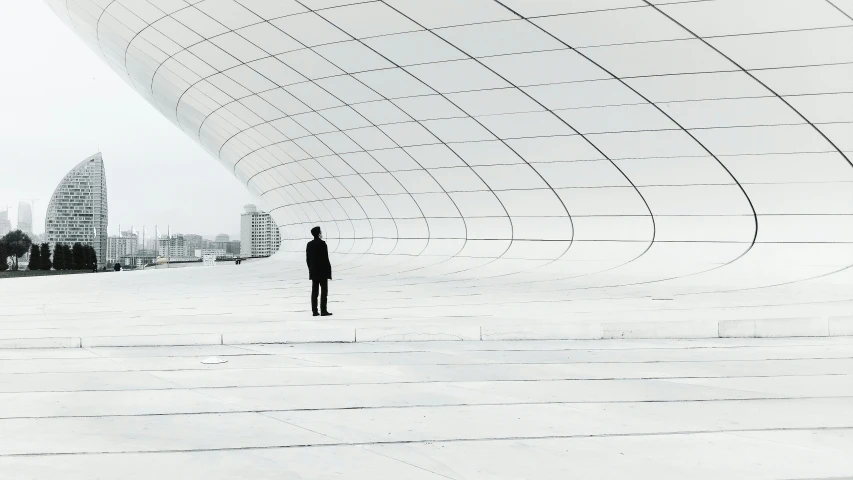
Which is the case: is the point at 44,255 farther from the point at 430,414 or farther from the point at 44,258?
the point at 430,414

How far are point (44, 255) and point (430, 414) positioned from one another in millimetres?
135694

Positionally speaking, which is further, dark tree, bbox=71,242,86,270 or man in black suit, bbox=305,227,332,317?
dark tree, bbox=71,242,86,270

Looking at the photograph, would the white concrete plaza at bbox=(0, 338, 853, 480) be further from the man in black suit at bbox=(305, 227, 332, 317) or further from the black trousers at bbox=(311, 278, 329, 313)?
the man in black suit at bbox=(305, 227, 332, 317)

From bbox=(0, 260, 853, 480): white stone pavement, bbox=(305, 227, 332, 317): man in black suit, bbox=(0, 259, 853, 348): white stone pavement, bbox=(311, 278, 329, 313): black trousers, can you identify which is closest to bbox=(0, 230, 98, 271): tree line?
bbox=(0, 259, 853, 348): white stone pavement

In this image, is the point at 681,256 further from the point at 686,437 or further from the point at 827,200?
the point at 686,437

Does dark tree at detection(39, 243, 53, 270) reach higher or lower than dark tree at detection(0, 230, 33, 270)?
lower

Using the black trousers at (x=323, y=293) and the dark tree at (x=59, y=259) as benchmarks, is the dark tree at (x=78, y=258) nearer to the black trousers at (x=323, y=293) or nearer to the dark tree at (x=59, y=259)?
the dark tree at (x=59, y=259)

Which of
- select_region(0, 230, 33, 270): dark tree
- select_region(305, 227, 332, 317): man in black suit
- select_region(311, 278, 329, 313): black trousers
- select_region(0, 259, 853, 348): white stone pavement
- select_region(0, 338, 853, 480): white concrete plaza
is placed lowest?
select_region(0, 338, 853, 480): white concrete plaza

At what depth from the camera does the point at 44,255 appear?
12138cm

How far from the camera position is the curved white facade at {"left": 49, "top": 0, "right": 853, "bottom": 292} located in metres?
15.4

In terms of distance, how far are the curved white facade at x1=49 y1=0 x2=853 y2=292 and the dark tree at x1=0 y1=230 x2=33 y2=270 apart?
442 feet

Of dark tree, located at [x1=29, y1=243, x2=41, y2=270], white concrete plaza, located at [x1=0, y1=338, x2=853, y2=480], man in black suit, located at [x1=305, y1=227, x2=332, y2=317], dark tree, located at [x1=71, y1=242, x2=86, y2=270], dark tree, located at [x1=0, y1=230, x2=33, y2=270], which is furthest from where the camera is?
dark tree, located at [x1=0, y1=230, x2=33, y2=270]

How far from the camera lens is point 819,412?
4.94 m

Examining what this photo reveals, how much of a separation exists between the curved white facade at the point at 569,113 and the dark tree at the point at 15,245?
135 metres
